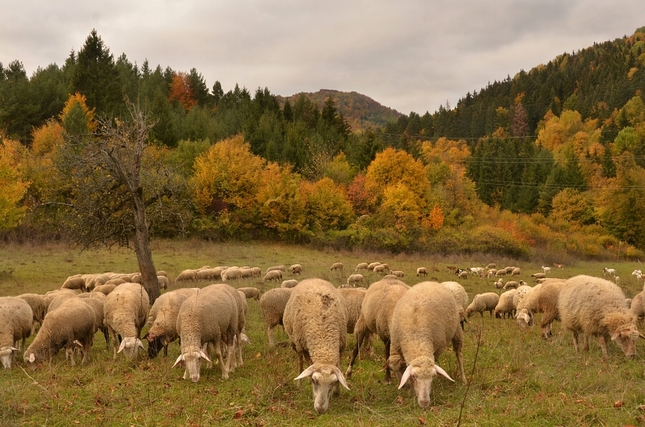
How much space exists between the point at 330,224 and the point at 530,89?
489 feet

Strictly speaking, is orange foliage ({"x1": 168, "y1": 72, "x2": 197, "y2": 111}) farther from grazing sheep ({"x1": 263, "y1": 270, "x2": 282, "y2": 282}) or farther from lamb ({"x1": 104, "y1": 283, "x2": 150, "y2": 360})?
lamb ({"x1": 104, "y1": 283, "x2": 150, "y2": 360})

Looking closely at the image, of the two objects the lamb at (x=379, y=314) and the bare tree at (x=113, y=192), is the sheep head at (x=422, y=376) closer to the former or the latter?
the lamb at (x=379, y=314)

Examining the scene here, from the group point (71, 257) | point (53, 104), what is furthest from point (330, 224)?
point (53, 104)

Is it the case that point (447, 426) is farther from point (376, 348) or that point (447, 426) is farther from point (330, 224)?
point (330, 224)

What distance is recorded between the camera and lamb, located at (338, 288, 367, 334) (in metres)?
14.0

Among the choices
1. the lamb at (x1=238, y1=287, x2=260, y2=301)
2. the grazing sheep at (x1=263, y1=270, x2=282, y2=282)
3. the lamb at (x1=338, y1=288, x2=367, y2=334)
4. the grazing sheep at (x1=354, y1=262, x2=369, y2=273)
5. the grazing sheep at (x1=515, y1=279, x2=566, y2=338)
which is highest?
the lamb at (x1=338, y1=288, x2=367, y2=334)

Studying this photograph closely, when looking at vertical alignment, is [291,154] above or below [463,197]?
above

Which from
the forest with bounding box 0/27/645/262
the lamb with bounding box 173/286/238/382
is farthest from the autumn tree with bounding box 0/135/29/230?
the lamb with bounding box 173/286/238/382

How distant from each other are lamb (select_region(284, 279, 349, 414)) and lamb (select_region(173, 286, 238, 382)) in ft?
5.70

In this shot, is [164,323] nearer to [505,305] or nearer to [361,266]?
[505,305]

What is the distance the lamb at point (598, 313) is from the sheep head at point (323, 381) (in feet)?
23.1

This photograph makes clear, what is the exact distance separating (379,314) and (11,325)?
9.61 meters

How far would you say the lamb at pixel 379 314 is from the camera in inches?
436

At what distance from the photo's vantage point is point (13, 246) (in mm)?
38938
